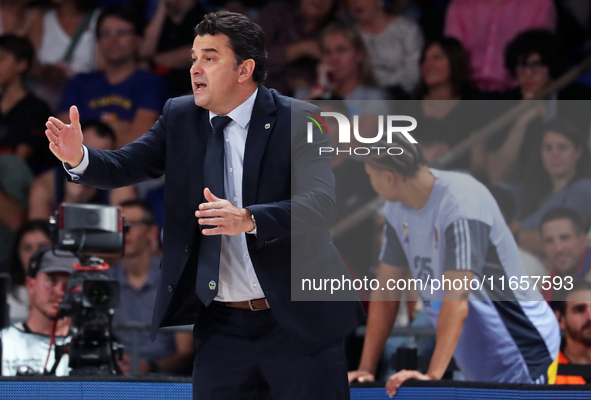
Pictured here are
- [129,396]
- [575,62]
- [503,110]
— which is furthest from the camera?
[575,62]

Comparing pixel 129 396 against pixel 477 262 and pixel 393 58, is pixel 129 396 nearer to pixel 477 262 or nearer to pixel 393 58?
pixel 477 262

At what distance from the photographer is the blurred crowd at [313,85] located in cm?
389

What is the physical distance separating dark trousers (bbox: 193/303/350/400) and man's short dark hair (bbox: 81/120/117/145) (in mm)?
3148

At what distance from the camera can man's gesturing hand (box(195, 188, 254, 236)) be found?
1932 mm

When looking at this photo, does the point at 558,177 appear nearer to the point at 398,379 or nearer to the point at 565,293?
the point at 565,293

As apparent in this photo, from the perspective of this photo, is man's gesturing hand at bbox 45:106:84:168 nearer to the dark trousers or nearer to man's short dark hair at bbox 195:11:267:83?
man's short dark hair at bbox 195:11:267:83

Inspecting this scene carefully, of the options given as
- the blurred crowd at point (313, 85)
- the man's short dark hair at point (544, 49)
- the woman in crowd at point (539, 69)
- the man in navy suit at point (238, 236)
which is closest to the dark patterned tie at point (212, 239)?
the man in navy suit at point (238, 236)

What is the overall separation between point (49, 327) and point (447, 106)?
233 centimetres

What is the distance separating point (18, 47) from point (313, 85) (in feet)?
7.12

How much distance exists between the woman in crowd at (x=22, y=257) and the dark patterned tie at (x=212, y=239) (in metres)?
2.81

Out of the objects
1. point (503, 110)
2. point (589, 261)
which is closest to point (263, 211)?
point (589, 261)

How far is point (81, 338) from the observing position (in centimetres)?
318

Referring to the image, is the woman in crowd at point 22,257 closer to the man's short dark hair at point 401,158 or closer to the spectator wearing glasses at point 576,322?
the man's short dark hair at point 401,158

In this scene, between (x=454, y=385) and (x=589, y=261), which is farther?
(x=589, y=261)
